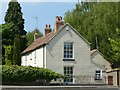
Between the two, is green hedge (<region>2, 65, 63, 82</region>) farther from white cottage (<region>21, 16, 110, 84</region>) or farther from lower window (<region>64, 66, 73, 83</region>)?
white cottage (<region>21, 16, 110, 84</region>)

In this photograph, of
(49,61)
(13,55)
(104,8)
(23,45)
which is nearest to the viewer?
(49,61)

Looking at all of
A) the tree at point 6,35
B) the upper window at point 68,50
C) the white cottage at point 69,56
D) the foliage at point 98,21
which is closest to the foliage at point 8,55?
the tree at point 6,35

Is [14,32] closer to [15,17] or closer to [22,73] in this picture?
[15,17]

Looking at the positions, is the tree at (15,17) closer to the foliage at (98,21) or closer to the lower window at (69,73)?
the foliage at (98,21)

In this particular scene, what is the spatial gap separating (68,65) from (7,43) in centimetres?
1169

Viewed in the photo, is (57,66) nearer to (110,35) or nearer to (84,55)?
(84,55)

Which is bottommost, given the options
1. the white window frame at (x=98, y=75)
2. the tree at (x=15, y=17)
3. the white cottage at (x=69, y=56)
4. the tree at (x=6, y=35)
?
the white window frame at (x=98, y=75)

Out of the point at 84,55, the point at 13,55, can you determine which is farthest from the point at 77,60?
the point at 13,55

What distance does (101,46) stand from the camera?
43.8 meters

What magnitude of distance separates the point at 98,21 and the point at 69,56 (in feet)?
33.4

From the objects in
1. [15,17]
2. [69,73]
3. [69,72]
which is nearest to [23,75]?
[69,73]

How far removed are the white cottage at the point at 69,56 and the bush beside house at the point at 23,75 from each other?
5730 mm

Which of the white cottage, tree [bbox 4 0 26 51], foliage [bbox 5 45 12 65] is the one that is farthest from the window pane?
tree [bbox 4 0 26 51]

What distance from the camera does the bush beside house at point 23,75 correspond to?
1091 inches
